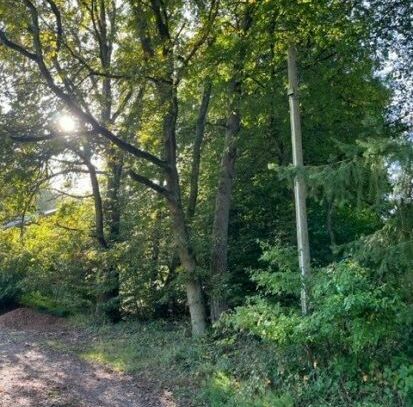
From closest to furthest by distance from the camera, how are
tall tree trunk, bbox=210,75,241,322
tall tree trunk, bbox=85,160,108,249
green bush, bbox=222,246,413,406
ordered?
1. green bush, bbox=222,246,413,406
2. tall tree trunk, bbox=210,75,241,322
3. tall tree trunk, bbox=85,160,108,249

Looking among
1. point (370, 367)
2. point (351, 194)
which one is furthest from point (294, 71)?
point (370, 367)

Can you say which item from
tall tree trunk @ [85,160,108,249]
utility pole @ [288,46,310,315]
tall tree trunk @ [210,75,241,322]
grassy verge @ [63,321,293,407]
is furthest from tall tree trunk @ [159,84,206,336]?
tall tree trunk @ [85,160,108,249]

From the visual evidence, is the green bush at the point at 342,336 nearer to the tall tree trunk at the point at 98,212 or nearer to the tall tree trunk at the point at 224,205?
the tall tree trunk at the point at 224,205

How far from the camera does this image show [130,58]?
31.5ft

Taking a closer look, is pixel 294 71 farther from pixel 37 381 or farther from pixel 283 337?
pixel 37 381

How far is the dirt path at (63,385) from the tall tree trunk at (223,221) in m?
2.76

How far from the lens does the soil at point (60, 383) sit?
21.9 feet

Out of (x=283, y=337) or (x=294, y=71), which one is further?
(x=294, y=71)

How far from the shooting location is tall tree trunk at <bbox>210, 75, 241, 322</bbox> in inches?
395

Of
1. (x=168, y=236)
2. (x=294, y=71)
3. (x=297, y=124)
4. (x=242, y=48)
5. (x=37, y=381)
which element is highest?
(x=242, y=48)

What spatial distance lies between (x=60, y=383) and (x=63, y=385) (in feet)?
0.40

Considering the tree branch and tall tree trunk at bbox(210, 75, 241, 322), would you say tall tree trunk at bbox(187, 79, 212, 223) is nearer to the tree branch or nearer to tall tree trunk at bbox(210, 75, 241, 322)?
tall tree trunk at bbox(210, 75, 241, 322)

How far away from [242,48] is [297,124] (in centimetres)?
264

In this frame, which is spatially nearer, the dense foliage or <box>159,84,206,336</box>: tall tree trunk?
the dense foliage
